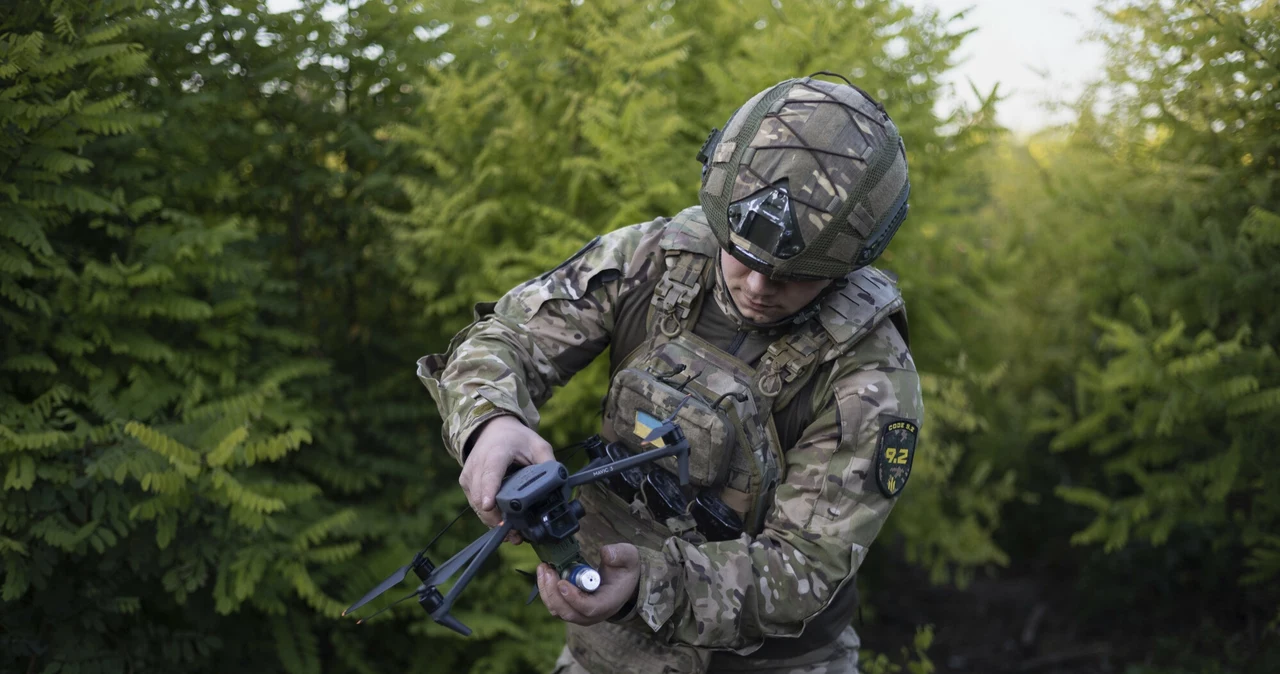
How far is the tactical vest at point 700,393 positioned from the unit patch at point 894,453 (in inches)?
8.2

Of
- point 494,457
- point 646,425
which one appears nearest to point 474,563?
point 494,457

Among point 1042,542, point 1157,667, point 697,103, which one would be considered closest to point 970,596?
point 1042,542

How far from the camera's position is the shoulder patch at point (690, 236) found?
2357mm

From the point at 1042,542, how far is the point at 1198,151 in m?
2.86

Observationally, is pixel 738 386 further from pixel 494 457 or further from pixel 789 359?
pixel 494 457

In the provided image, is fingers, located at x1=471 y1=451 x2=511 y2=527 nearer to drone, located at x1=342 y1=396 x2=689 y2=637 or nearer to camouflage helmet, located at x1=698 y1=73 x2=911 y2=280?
drone, located at x1=342 y1=396 x2=689 y2=637

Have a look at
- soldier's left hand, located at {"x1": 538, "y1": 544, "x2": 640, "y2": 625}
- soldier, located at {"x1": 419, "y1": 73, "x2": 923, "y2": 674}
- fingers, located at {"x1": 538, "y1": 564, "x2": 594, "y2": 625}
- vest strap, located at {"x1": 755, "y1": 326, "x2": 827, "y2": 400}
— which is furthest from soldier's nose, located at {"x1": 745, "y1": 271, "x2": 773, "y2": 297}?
fingers, located at {"x1": 538, "y1": 564, "x2": 594, "y2": 625}

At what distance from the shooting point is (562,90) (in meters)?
4.10

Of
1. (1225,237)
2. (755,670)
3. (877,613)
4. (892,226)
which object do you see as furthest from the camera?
(877,613)

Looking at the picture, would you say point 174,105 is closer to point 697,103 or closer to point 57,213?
point 57,213

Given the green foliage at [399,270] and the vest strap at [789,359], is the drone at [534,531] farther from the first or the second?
the green foliage at [399,270]

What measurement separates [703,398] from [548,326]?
0.43 meters

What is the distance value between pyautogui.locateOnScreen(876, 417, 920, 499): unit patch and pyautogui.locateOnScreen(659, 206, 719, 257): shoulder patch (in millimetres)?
617

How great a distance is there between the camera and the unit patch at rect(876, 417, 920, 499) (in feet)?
6.78
